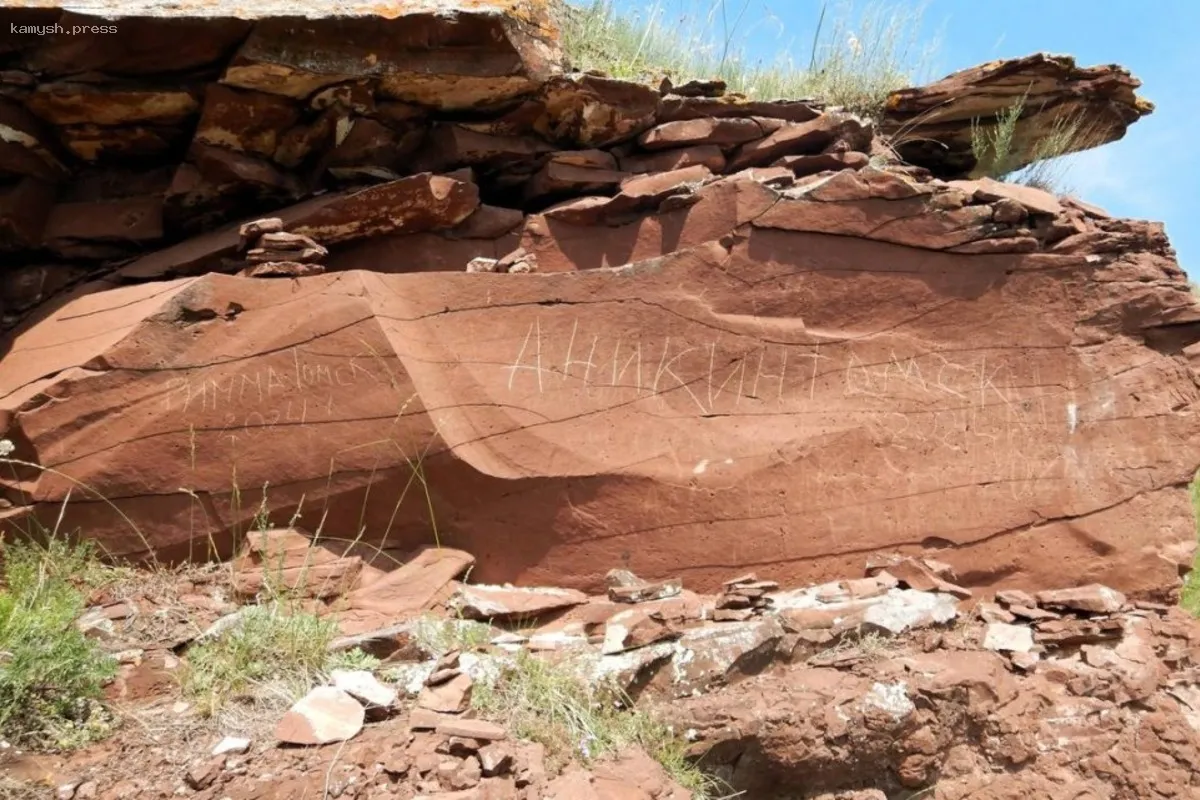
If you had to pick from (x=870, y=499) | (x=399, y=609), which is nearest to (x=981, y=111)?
(x=870, y=499)

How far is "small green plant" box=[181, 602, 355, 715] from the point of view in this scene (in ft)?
12.3

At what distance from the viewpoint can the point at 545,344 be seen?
5324mm

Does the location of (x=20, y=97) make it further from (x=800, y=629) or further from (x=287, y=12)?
(x=800, y=629)

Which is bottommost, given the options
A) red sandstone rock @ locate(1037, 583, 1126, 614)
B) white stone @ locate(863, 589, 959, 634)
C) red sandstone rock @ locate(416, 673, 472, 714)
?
red sandstone rock @ locate(416, 673, 472, 714)

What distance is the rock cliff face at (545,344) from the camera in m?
5.05

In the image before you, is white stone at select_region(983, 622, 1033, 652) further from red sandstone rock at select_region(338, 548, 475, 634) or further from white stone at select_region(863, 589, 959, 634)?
red sandstone rock at select_region(338, 548, 475, 634)

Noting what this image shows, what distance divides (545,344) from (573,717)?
2229 mm

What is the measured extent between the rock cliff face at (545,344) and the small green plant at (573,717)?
130 centimetres

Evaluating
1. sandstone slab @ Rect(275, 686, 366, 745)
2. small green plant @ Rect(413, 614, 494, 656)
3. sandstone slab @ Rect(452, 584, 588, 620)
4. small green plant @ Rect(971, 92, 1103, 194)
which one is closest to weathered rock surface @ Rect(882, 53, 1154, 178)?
small green plant @ Rect(971, 92, 1103, 194)

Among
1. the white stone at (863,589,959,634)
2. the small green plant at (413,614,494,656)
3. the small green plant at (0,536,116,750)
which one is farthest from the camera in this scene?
the white stone at (863,589,959,634)

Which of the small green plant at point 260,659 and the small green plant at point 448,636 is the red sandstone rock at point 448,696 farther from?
the small green plant at point 260,659

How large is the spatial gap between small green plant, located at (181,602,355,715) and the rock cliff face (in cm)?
103

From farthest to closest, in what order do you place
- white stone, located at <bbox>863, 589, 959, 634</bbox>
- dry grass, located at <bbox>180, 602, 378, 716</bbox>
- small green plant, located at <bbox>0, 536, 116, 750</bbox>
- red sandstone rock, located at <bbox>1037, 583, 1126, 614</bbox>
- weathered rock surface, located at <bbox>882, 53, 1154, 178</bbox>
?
1. weathered rock surface, located at <bbox>882, 53, 1154, 178</bbox>
2. red sandstone rock, located at <bbox>1037, 583, 1126, 614</bbox>
3. white stone, located at <bbox>863, 589, 959, 634</bbox>
4. dry grass, located at <bbox>180, 602, 378, 716</bbox>
5. small green plant, located at <bbox>0, 536, 116, 750</bbox>

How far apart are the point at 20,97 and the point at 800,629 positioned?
4.93 meters
